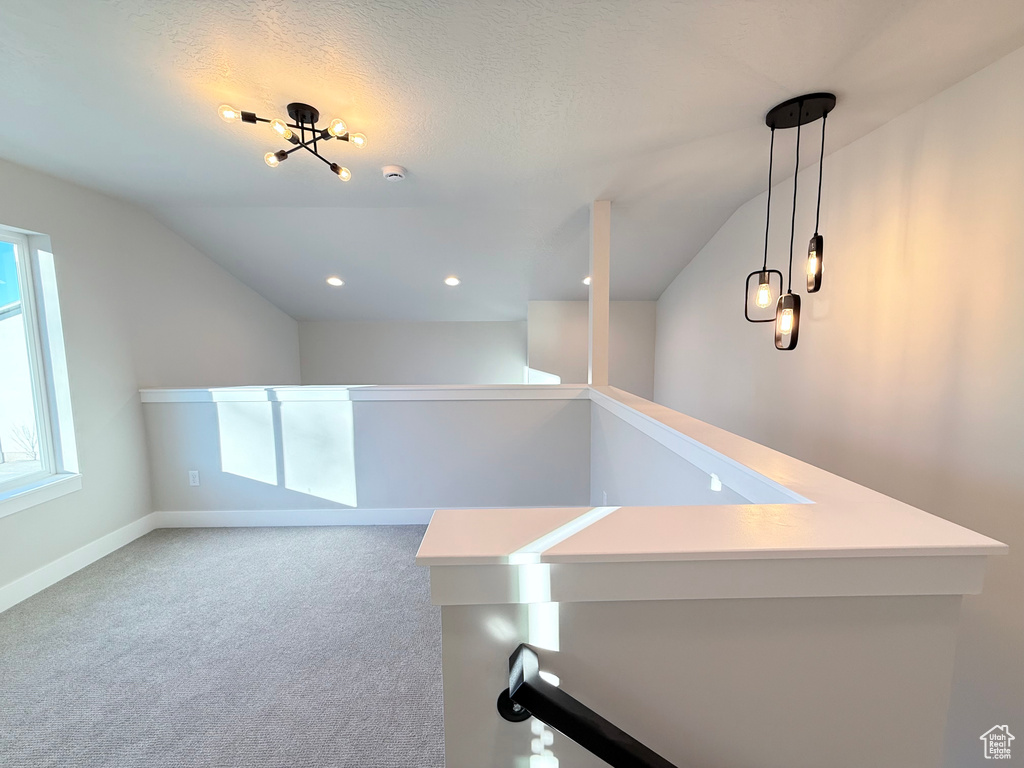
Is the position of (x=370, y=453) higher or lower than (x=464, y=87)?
lower

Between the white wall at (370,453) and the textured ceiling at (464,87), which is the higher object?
the textured ceiling at (464,87)

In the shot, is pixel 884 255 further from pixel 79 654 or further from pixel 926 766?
pixel 79 654

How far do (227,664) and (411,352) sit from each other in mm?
4515

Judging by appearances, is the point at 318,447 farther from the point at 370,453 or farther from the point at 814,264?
the point at 814,264

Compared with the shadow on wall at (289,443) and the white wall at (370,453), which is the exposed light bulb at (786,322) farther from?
the shadow on wall at (289,443)

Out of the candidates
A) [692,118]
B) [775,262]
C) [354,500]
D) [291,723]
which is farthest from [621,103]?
[354,500]

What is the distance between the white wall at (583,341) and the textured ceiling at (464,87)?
2.16 meters

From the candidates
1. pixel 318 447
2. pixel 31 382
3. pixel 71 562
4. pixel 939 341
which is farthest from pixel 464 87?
pixel 71 562

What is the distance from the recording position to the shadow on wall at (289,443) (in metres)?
3.26

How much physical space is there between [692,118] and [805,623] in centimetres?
216

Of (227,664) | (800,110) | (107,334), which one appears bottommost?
(227,664)

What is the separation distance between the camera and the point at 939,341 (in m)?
1.90

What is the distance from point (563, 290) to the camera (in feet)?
17.0

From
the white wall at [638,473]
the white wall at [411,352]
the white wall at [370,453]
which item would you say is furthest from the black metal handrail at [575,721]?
the white wall at [411,352]
